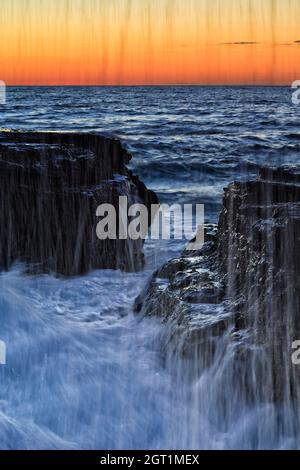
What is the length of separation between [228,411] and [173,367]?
2.37 feet

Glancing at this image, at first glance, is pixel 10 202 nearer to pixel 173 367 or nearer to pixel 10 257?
Answer: pixel 10 257

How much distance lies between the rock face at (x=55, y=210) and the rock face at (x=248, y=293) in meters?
1.39

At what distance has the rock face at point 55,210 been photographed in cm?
699

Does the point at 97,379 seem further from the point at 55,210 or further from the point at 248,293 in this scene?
the point at 55,210

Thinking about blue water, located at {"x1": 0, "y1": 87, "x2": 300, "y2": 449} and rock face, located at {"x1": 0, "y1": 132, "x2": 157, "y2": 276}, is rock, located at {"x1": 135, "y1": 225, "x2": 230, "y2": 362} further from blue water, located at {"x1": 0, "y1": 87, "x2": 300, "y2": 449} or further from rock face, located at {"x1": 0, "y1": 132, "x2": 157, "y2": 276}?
rock face, located at {"x1": 0, "y1": 132, "x2": 157, "y2": 276}

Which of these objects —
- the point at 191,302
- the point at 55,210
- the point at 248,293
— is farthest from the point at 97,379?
the point at 55,210

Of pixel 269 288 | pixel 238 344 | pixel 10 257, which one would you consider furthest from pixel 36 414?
pixel 10 257

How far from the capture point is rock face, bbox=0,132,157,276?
22.9 ft

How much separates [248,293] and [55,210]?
3.22 m

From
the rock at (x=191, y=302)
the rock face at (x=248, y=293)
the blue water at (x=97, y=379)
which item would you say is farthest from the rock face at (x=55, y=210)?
the rock face at (x=248, y=293)

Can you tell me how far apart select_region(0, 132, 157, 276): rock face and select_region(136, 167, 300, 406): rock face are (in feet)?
4.57

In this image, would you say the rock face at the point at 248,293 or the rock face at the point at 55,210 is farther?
the rock face at the point at 55,210

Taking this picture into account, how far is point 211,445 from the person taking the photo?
13.0 feet

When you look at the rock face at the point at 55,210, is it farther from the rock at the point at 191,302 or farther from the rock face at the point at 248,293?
the rock face at the point at 248,293
